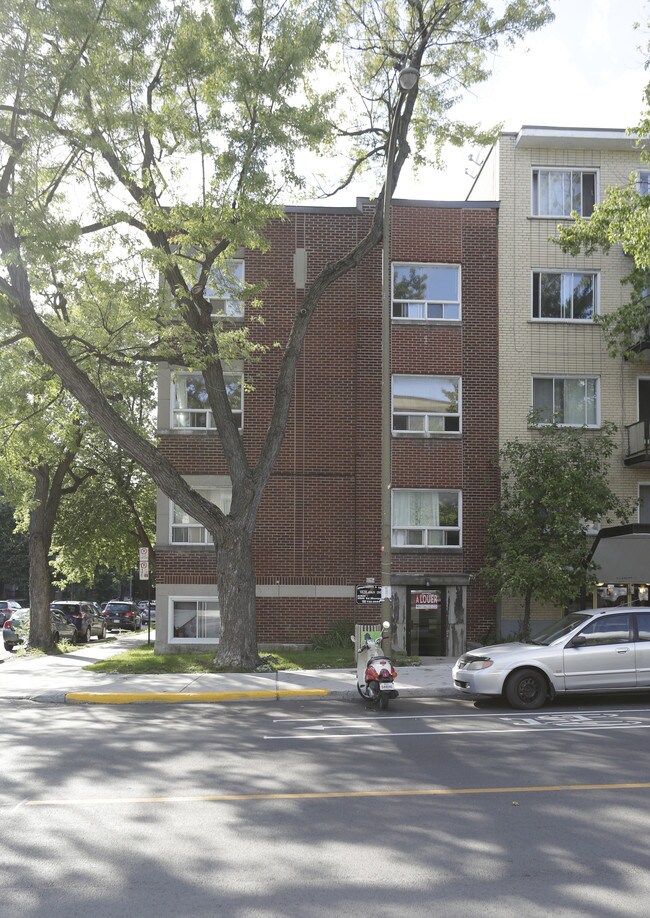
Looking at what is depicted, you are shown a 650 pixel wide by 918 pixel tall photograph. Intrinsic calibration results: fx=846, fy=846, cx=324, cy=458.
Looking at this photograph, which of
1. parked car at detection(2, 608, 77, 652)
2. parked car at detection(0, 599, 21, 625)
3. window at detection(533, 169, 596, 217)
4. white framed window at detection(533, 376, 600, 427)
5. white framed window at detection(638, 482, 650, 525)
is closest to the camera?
white framed window at detection(638, 482, 650, 525)

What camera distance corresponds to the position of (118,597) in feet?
253

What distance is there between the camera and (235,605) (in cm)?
1650

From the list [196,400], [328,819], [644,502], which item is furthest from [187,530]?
[328,819]

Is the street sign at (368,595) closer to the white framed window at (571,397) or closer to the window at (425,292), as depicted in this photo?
the window at (425,292)

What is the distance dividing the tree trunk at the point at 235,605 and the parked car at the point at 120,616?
2960 centimetres

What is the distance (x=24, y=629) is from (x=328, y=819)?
2408 cm

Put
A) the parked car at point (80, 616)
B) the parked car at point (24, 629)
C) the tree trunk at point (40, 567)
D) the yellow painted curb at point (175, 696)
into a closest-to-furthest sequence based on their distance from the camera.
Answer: the yellow painted curb at point (175, 696), the tree trunk at point (40, 567), the parked car at point (24, 629), the parked car at point (80, 616)

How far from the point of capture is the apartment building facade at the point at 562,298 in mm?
22516

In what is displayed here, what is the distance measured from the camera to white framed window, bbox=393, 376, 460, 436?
21953 mm

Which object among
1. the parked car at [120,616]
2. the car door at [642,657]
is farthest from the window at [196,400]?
the parked car at [120,616]

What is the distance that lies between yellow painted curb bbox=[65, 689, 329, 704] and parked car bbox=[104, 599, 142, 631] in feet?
104

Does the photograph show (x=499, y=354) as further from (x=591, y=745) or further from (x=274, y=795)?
(x=274, y=795)

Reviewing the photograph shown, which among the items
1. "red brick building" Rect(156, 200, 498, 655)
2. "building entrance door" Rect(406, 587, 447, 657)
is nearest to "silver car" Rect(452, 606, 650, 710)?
"red brick building" Rect(156, 200, 498, 655)

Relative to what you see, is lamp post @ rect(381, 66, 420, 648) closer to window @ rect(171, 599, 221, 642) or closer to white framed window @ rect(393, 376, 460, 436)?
white framed window @ rect(393, 376, 460, 436)
